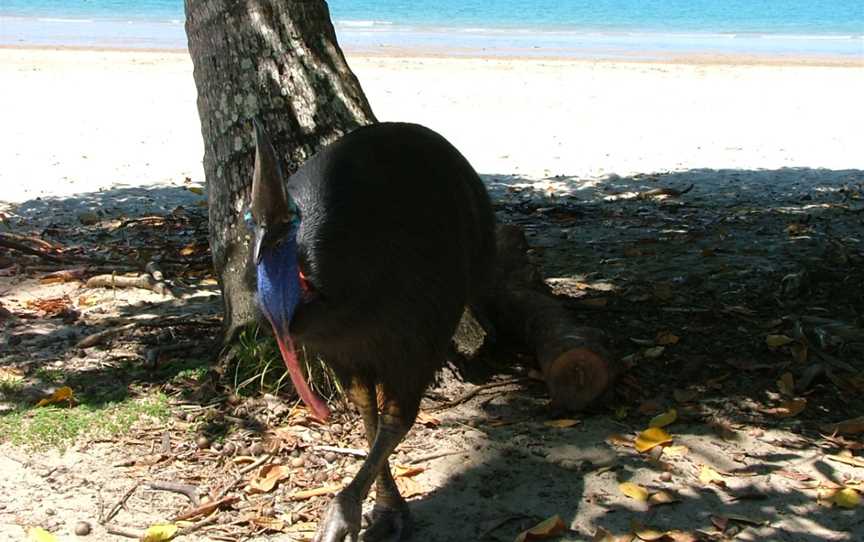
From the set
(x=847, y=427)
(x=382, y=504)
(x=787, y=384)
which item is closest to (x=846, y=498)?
(x=847, y=427)

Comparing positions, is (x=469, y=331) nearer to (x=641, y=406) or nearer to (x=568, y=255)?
(x=641, y=406)

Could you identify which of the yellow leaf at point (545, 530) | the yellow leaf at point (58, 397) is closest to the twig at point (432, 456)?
the yellow leaf at point (545, 530)

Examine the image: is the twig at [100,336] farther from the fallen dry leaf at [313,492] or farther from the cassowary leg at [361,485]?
the cassowary leg at [361,485]

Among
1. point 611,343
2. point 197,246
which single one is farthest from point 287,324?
point 197,246

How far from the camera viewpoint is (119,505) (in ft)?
12.7

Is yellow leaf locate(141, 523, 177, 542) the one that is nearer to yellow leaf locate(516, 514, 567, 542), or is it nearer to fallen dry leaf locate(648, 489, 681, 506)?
yellow leaf locate(516, 514, 567, 542)

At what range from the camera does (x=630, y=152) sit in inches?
456

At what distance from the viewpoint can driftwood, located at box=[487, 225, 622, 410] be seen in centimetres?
455

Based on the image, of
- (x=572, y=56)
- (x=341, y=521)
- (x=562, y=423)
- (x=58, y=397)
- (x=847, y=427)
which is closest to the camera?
(x=341, y=521)

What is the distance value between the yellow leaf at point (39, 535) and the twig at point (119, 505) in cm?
20

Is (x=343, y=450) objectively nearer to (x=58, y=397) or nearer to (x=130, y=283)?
(x=58, y=397)

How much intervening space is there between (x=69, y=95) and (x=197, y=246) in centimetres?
885

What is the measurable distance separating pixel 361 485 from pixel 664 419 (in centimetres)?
171

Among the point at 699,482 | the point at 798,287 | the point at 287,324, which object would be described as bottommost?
the point at 699,482
